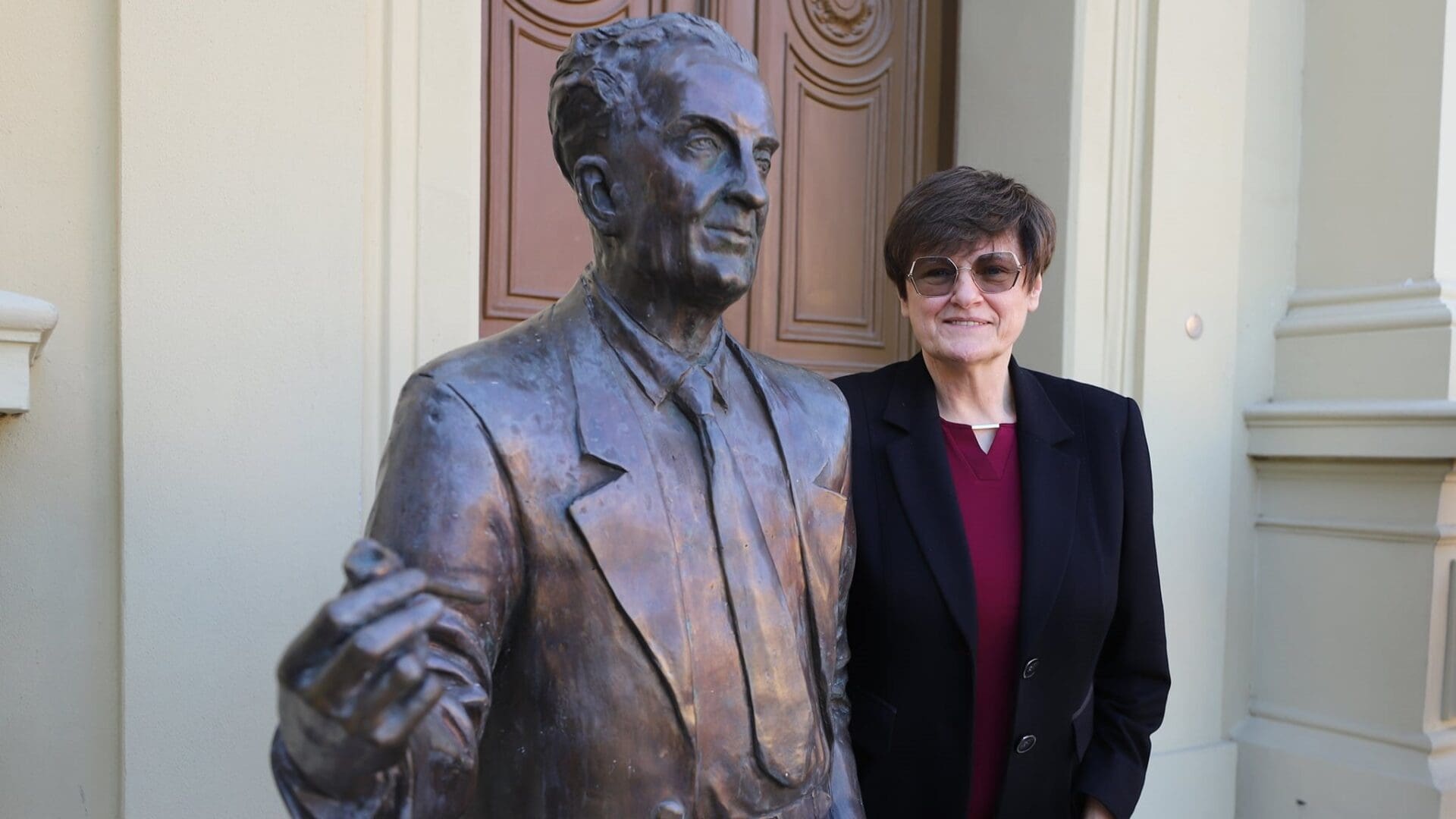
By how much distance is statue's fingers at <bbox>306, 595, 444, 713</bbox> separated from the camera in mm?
1094

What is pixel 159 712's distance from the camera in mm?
2533

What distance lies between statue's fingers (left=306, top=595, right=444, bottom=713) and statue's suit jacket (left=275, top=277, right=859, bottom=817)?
30cm

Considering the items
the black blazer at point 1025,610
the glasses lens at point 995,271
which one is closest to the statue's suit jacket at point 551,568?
the black blazer at point 1025,610

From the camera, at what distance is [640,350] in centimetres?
164

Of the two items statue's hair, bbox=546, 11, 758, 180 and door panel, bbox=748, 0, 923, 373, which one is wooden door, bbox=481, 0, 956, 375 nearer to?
door panel, bbox=748, 0, 923, 373

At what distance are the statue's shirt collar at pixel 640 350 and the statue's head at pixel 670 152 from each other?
0.16 ft

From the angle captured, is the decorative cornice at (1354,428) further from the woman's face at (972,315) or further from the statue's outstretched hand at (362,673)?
the statue's outstretched hand at (362,673)

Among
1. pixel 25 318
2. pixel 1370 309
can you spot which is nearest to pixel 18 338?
pixel 25 318

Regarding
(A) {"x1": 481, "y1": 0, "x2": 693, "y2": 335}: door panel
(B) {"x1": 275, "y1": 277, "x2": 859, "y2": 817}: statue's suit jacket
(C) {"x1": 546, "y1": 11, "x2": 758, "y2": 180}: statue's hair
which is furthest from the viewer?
(A) {"x1": 481, "y1": 0, "x2": 693, "y2": 335}: door panel

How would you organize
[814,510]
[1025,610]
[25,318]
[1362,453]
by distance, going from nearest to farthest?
[814,510] < [25,318] < [1025,610] < [1362,453]

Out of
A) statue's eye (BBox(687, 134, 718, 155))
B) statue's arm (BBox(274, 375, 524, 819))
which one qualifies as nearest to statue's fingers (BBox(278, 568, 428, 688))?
statue's arm (BBox(274, 375, 524, 819))

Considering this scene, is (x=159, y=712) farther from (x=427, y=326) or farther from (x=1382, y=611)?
(x=1382, y=611)

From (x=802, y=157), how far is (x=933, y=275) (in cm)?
161

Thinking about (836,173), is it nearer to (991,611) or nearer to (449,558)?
(991,611)
